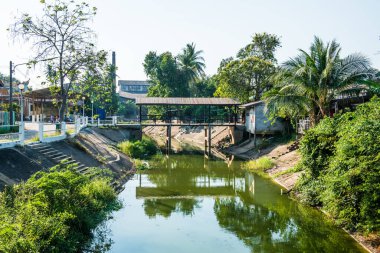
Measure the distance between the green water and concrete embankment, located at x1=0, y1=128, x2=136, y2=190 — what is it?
67.6 inches

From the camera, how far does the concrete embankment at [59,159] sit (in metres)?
13.9

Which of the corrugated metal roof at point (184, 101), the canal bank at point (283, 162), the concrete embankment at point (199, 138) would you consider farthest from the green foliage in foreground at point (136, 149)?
the canal bank at point (283, 162)

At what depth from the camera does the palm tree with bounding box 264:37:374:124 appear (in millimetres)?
19500

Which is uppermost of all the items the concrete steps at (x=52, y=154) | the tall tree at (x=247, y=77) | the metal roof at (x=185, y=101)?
the tall tree at (x=247, y=77)

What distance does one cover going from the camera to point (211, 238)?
12.3 metres

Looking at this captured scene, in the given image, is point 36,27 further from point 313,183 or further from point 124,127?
point 313,183

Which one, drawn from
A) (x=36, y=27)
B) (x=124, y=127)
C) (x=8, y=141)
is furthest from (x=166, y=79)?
(x=8, y=141)

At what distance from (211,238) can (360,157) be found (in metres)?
5.60

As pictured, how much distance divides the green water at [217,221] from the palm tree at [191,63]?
1282 inches

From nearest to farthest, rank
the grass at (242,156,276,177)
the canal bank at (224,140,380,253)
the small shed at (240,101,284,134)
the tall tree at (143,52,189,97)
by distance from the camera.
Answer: the canal bank at (224,140,380,253) → the grass at (242,156,276,177) → the small shed at (240,101,284,134) → the tall tree at (143,52,189,97)

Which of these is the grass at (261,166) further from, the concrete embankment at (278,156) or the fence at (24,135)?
the fence at (24,135)

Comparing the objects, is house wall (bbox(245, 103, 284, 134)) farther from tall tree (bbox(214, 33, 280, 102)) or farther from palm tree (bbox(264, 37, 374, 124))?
palm tree (bbox(264, 37, 374, 124))

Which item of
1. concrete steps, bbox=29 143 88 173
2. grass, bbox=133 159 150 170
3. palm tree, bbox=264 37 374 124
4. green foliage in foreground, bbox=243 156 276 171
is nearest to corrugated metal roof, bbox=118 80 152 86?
grass, bbox=133 159 150 170

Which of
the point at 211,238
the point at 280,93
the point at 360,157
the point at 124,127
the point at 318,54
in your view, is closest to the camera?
the point at 360,157
